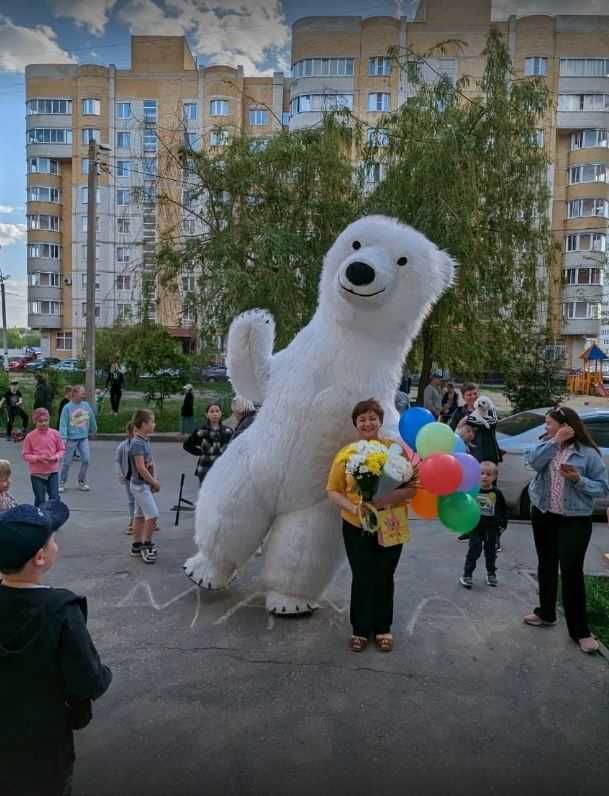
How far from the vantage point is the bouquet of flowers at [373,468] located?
3.42 meters

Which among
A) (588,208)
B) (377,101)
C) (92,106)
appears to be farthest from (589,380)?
(92,106)

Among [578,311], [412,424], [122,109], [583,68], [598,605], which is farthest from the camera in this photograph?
[122,109]

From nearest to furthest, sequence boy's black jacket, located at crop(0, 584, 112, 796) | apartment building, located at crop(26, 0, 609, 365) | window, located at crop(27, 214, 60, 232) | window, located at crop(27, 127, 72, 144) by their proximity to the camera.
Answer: boy's black jacket, located at crop(0, 584, 112, 796) → apartment building, located at crop(26, 0, 609, 365) → window, located at crop(27, 127, 72, 144) → window, located at crop(27, 214, 60, 232)

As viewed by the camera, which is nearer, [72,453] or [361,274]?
[361,274]

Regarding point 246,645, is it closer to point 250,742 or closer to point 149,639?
point 149,639

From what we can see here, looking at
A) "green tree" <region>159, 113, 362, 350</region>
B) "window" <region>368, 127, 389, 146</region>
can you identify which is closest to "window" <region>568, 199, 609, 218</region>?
"green tree" <region>159, 113, 362, 350</region>

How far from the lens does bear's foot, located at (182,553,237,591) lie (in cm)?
437

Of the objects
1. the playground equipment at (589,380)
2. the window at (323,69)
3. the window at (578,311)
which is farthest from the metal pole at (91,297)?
the window at (578,311)

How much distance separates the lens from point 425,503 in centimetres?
380

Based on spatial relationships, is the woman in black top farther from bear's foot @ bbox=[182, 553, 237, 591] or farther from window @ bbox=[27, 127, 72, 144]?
window @ bbox=[27, 127, 72, 144]

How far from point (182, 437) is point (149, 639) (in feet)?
33.2

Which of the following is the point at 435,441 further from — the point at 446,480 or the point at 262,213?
the point at 262,213

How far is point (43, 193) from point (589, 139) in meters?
32.2

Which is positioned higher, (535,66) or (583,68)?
(583,68)
